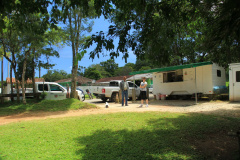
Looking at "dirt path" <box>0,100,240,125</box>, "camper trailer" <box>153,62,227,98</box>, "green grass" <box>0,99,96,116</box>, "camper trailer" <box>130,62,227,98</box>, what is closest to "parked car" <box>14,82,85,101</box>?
"green grass" <box>0,99,96,116</box>

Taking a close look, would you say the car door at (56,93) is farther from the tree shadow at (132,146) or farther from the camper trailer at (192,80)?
the tree shadow at (132,146)

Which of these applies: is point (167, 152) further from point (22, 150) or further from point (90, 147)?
point (22, 150)

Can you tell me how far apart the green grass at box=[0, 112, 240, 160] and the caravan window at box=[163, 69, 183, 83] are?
8.06 meters

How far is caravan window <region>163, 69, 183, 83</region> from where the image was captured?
13502mm

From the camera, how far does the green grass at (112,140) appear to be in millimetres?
3369

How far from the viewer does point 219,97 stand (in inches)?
460

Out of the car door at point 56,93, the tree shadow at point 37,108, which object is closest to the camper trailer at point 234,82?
the tree shadow at point 37,108

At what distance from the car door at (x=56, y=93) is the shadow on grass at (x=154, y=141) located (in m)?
7.92

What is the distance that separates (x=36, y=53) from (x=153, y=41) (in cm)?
1013

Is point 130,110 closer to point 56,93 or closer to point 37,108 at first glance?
point 37,108

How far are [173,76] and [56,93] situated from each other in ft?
29.5

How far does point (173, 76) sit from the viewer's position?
14.0 metres

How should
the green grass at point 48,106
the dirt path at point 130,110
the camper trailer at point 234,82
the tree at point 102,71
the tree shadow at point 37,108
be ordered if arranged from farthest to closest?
the tree at point 102,71 < the camper trailer at point 234,82 < the green grass at point 48,106 < the tree shadow at point 37,108 < the dirt path at point 130,110

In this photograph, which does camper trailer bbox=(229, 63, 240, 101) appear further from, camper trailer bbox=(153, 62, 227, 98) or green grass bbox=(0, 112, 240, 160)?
green grass bbox=(0, 112, 240, 160)
